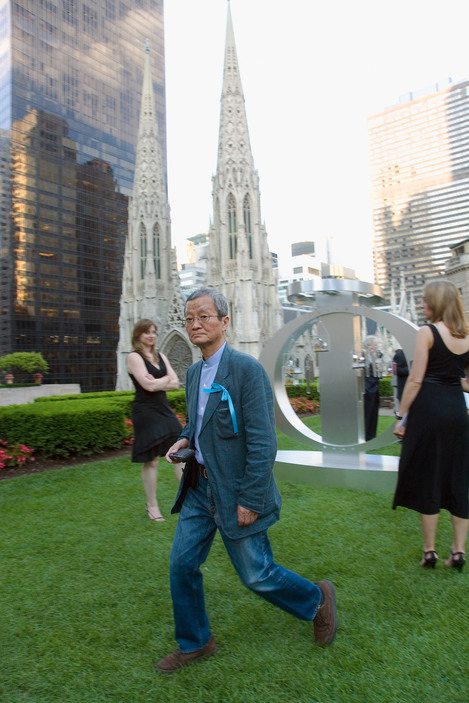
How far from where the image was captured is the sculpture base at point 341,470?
5.91 meters

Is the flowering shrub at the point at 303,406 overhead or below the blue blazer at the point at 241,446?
below

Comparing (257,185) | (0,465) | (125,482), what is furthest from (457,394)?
(257,185)

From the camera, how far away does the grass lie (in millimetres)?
2398

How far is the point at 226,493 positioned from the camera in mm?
2438

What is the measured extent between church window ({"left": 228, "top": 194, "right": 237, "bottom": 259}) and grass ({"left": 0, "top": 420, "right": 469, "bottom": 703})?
43.7 metres

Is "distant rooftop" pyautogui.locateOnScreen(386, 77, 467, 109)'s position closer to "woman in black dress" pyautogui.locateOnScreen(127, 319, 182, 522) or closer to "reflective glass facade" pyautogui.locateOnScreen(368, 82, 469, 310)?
"reflective glass facade" pyautogui.locateOnScreen(368, 82, 469, 310)

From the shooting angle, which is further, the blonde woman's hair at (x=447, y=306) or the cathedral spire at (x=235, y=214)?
the cathedral spire at (x=235, y=214)

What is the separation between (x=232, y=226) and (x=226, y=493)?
46772 millimetres

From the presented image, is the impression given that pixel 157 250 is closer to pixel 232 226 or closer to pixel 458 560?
pixel 232 226

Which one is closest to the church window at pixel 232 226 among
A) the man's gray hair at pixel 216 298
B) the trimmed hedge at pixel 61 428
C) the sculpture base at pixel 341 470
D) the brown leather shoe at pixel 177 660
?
the trimmed hedge at pixel 61 428

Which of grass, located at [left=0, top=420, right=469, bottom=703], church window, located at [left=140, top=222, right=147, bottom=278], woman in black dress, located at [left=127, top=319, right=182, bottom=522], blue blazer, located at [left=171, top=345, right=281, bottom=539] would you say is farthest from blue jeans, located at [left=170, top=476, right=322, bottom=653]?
church window, located at [left=140, top=222, right=147, bottom=278]

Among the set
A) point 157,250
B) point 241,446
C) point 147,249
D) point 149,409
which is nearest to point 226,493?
point 241,446

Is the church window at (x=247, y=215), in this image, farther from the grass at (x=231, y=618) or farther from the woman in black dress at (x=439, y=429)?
the woman in black dress at (x=439, y=429)

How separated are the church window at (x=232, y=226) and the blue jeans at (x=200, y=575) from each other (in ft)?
150
